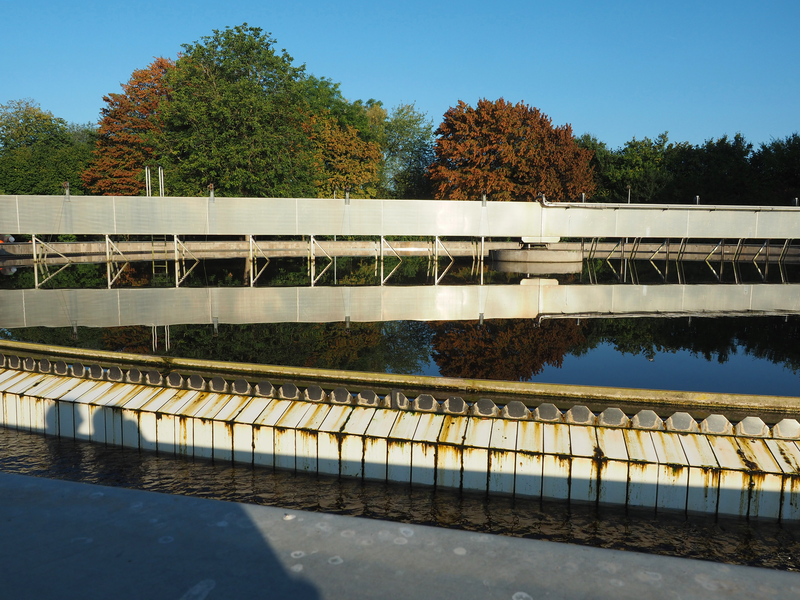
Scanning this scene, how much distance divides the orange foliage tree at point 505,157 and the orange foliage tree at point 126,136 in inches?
965

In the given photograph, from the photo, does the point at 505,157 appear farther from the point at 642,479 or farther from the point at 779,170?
the point at 642,479

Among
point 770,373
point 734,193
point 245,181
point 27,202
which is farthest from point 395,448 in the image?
point 734,193

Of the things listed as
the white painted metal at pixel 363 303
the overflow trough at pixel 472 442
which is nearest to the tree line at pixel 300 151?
the white painted metal at pixel 363 303

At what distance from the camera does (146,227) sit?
29.8 meters

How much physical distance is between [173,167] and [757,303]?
3405 cm

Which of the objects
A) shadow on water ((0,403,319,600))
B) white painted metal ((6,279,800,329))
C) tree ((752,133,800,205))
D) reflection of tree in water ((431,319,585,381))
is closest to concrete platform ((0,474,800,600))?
shadow on water ((0,403,319,600))

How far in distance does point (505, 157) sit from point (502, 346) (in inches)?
1546

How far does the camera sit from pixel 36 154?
53.9m

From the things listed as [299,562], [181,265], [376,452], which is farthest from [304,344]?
[181,265]

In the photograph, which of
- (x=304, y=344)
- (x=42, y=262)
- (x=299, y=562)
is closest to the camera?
(x=299, y=562)

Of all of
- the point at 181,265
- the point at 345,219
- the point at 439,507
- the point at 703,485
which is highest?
the point at 345,219

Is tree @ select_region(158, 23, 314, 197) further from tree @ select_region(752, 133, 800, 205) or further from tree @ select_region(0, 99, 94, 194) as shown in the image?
tree @ select_region(752, 133, 800, 205)

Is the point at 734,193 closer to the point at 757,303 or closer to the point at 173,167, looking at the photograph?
the point at 757,303

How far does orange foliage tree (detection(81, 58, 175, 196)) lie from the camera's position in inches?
1919
